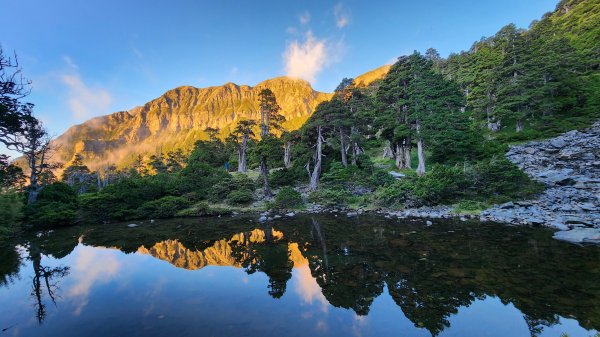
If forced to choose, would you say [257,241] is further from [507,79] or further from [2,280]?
[507,79]

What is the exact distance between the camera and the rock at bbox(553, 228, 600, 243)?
32.6 ft

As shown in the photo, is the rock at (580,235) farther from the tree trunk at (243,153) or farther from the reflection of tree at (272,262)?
the tree trunk at (243,153)

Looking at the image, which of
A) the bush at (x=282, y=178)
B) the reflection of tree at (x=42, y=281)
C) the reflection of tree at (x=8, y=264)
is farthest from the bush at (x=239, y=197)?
the reflection of tree at (x=8, y=264)

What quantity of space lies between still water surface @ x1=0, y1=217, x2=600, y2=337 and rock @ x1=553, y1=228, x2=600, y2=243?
644mm

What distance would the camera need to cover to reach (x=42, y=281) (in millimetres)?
9375

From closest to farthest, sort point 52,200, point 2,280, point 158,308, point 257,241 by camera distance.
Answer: point 158,308
point 2,280
point 257,241
point 52,200

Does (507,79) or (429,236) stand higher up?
(507,79)

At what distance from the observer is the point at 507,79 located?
33.9 metres

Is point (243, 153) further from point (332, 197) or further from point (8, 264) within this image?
point (8, 264)

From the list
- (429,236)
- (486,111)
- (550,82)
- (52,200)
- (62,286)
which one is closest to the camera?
(62,286)

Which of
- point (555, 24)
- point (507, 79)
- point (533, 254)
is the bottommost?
point (533, 254)

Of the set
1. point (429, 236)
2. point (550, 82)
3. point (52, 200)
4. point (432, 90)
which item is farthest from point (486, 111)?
point (52, 200)

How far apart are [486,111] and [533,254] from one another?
3526 centimetres

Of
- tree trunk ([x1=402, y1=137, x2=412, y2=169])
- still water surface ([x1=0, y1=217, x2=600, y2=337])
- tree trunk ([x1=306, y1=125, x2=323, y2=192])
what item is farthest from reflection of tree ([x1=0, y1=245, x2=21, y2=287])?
tree trunk ([x1=402, y1=137, x2=412, y2=169])
